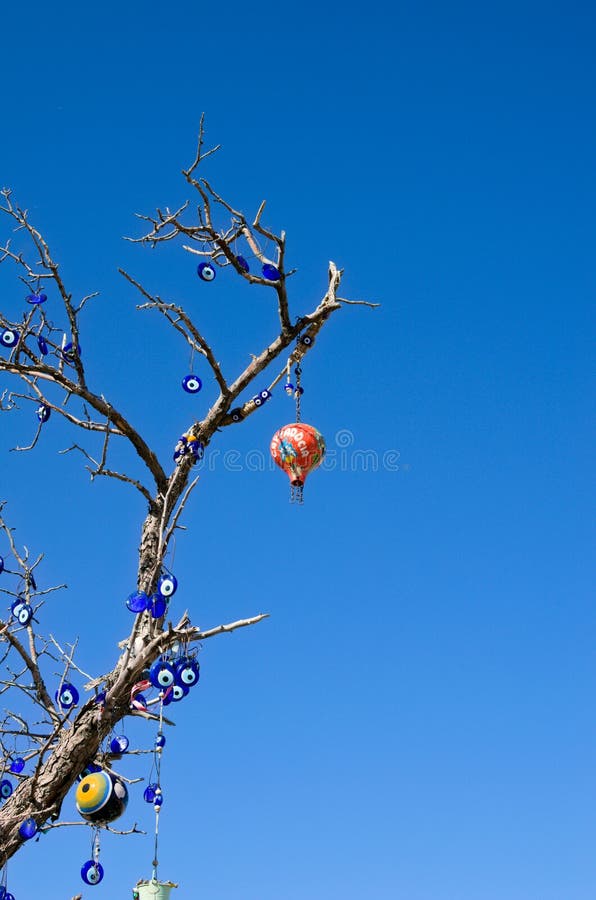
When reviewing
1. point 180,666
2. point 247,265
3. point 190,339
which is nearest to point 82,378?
point 190,339

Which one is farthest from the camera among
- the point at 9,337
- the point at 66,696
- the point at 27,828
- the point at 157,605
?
the point at 9,337

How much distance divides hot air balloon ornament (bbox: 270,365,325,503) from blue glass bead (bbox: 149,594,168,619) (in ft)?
5.88

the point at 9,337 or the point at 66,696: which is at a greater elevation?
the point at 9,337

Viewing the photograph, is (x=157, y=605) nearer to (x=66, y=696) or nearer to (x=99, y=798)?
(x=66, y=696)

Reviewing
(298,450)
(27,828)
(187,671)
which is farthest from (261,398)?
(27,828)

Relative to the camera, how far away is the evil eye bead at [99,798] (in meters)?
6.50

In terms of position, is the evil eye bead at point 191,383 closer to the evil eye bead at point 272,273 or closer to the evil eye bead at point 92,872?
the evil eye bead at point 272,273

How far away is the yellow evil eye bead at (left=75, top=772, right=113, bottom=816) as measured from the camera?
6500 millimetres

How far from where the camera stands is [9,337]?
7750mm

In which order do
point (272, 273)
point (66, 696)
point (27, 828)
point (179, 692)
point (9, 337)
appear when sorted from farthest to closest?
Answer: point (9, 337) → point (272, 273) → point (66, 696) → point (179, 692) → point (27, 828)

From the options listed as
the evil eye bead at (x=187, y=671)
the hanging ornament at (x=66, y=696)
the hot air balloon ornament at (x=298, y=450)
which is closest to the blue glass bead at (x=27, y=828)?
the hanging ornament at (x=66, y=696)

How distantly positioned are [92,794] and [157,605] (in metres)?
1.24

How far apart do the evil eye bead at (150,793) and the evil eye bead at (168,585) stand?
5.26ft

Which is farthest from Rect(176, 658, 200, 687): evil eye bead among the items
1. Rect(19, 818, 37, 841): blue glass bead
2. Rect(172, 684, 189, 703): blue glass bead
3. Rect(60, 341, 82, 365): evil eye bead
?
Rect(60, 341, 82, 365): evil eye bead
